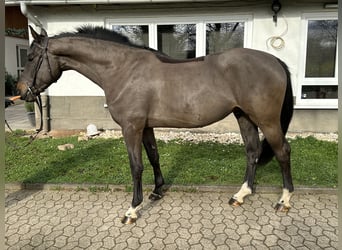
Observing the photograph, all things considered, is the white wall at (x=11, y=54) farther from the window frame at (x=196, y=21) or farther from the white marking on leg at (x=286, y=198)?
the white marking on leg at (x=286, y=198)

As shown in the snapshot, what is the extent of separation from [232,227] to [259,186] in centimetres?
91

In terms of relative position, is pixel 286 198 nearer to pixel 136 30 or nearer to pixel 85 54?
pixel 85 54

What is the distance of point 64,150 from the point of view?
5438 mm

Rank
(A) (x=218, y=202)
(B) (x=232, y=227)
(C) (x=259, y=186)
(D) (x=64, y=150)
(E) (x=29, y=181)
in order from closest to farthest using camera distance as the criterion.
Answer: (B) (x=232, y=227) → (A) (x=218, y=202) → (C) (x=259, y=186) → (E) (x=29, y=181) → (D) (x=64, y=150)

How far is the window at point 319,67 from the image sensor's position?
247 inches

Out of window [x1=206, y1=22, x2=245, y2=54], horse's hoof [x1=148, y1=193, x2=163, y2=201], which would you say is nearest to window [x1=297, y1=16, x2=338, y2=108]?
window [x1=206, y1=22, x2=245, y2=54]

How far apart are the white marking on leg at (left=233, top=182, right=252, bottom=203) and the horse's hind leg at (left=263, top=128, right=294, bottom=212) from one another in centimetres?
34

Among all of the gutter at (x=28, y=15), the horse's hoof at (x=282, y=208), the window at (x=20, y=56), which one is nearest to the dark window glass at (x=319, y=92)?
the horse's hoof at (x=282, y=208)

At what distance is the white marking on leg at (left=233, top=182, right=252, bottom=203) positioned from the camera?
11.0 feet

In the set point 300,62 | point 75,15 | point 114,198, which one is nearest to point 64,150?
point 114,198

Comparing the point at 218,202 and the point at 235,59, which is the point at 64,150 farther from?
the point at 235,59

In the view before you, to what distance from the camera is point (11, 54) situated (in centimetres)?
1453

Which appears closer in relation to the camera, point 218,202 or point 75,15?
point 218,202

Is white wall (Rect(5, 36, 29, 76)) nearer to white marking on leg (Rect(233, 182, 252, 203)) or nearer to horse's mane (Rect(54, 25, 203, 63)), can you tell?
horse's mane (Rect(54, 25, 203, 63))
